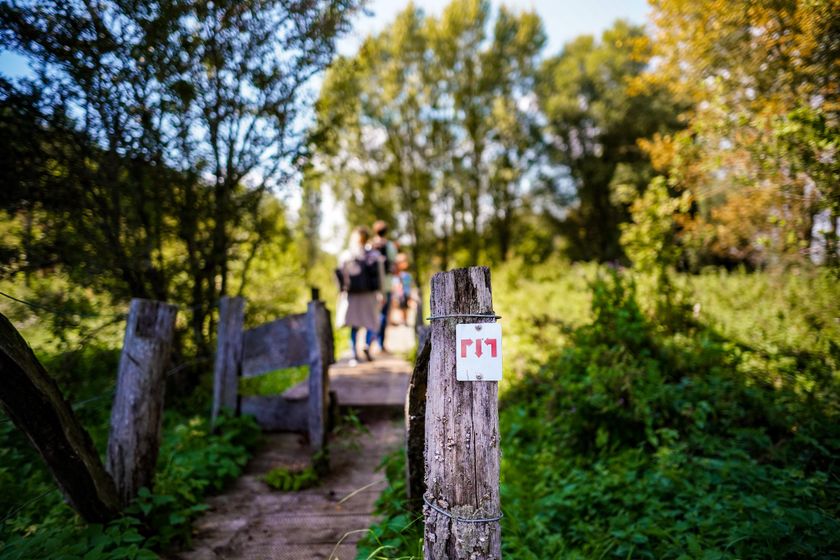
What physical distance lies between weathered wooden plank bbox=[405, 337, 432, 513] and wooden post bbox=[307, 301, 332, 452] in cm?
160

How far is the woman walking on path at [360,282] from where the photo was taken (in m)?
6.82

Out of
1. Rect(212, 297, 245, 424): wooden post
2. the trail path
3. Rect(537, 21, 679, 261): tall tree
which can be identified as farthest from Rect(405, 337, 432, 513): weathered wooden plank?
Rect(537, 21, 679, 261): tall tree

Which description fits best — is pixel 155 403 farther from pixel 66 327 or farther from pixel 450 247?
pixel 450 247

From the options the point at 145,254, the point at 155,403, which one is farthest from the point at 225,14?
the point at 155,403

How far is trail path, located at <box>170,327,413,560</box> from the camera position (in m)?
2.95

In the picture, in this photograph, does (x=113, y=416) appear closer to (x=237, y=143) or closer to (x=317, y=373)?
(x=317, y=373)

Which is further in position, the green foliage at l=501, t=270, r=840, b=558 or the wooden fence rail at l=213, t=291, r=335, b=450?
the wooden fence rail at l=213, t=291, r=335, b=450

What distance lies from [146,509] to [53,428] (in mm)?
817

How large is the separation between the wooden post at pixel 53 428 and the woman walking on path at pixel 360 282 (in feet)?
14.1

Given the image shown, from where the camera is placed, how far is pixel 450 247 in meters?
24.2

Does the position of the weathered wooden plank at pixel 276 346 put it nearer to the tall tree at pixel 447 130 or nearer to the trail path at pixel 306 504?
the trail path at pixel 306 504

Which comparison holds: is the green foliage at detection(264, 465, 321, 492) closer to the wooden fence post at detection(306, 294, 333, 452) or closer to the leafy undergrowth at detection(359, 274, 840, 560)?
the wooden fence post at detection(306, 294, 333, 452)

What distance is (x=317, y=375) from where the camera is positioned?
4.39m

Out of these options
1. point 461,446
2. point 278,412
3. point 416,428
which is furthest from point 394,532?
point 278,412
